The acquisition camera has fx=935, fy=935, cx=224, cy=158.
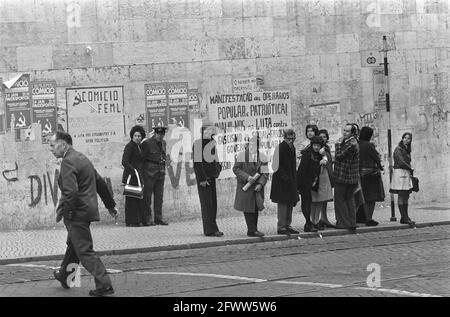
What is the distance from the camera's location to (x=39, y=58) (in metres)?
18.5

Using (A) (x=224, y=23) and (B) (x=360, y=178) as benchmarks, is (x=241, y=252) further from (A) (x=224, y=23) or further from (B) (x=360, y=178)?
(A) (x=224, y=23)

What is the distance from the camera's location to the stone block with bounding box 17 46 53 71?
1844 cm

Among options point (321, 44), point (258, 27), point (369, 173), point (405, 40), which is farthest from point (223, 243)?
point (405, 40)

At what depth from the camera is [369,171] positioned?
1825 centimetres

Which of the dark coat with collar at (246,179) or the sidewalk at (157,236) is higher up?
the dark coat with collar at (246,179)

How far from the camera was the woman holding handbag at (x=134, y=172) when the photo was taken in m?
18.2

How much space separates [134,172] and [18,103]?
2682 mm

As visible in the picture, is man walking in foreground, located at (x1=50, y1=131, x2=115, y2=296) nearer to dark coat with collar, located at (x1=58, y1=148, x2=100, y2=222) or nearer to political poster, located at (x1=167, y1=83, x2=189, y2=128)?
dark coat with collar, located at (x1=58, y1=148, x2=100, y2=222)

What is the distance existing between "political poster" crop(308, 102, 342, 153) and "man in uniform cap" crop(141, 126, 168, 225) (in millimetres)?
3773

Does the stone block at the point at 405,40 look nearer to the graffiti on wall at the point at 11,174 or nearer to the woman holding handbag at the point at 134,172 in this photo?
the woman holding handbag at the point at 134,172

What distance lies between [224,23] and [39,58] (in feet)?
13.2

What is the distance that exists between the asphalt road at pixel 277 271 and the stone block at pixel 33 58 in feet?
17.3

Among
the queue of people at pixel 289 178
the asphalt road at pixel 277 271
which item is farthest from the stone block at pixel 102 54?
the asphalt road at pixel 277 271
